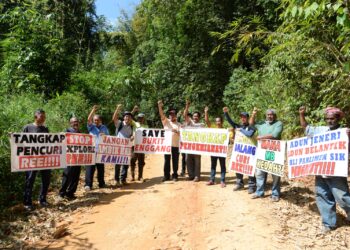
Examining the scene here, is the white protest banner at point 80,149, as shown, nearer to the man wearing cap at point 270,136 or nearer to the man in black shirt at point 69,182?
the man in black shirt at point 69,182

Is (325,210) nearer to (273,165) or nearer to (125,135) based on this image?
(273,165)

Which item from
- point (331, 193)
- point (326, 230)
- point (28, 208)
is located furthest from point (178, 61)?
point (326, 230)

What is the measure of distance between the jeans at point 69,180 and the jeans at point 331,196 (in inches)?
210

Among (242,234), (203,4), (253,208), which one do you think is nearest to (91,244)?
(242,234)

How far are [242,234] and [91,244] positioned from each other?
2496mm

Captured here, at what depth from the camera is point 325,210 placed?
6016mm

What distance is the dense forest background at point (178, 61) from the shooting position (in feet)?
27.5

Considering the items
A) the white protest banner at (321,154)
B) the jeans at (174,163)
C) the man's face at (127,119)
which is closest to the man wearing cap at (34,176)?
the man's face at (127,119)

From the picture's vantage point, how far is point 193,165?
33.7ft

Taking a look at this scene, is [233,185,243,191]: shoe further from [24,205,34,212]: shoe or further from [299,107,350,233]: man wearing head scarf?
[24,205,34,212]: shoe

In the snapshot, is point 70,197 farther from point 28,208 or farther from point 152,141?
point 152,141

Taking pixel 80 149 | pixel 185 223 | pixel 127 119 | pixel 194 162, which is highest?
pixel 127 119

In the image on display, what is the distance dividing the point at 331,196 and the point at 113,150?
560cm

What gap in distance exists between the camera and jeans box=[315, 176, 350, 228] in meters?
5.73
